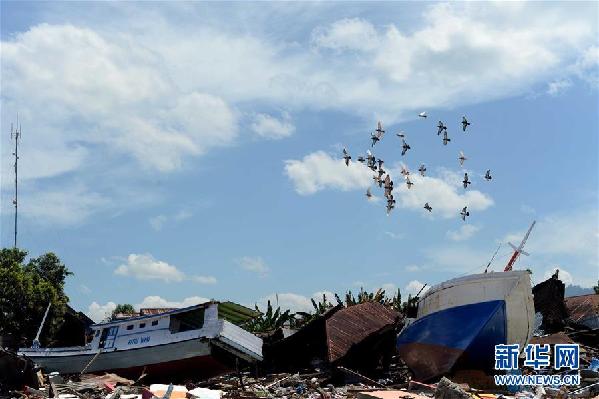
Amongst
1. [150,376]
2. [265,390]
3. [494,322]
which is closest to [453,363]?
[494,322]

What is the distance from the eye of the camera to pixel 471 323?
18828 millimetres

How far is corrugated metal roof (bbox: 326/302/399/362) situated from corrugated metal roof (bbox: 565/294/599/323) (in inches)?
409

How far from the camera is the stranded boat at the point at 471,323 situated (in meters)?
18.7

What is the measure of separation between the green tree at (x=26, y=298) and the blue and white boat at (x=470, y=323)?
16.8 metres

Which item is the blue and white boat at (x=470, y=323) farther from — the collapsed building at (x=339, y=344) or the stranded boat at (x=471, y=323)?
the collapsed building at (x=339, y=344)

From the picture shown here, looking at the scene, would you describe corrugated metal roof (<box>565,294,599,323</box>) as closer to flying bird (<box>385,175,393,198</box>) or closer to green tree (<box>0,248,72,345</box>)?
flying bird (<box>385,175,393,198</box>)

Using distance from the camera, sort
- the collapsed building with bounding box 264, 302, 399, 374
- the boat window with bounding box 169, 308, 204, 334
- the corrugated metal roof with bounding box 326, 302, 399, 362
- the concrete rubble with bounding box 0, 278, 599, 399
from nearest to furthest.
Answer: the concrete rubble with bounding box 0, 278, 599, 399 → the corrugated metal roof with bounding box 326, 302, 399, 362 → the collapsed building with bounding box 264, 302, 399, 374 → the boat window with bounding box 169, 308, 204, 334

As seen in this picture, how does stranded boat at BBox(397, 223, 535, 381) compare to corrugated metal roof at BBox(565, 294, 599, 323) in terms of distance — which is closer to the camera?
stranded boat at BBox(397, 223, 535, 381)

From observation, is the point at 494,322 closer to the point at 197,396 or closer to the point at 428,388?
the point at 428,388

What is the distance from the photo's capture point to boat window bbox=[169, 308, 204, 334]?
2312cm

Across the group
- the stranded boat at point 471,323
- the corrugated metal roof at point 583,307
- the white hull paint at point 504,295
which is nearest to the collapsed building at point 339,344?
the stranded boat at point 471,323

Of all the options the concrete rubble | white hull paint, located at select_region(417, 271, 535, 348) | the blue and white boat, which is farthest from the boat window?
white hull paint, located at select_region(417, 271, 535, 348)

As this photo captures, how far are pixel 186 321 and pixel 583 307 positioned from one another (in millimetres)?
19150

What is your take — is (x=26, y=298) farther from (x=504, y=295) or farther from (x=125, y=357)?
(x=504, y=295)
